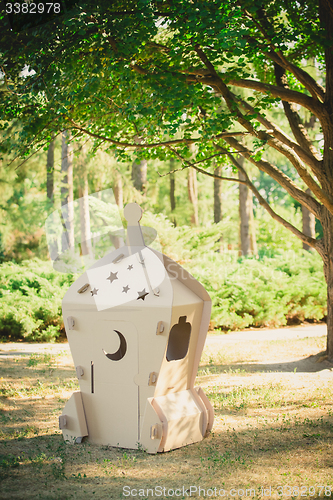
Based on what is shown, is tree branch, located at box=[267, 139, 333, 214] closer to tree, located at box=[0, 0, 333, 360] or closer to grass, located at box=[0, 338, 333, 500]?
tree, located at box=[0, 0, 333, 360]

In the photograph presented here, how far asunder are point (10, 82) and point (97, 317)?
3880mm

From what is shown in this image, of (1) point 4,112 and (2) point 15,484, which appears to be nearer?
(2) point 15,484

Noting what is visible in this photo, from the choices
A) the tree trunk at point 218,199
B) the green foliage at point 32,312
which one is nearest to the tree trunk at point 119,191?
the tree trunk at point 218,199

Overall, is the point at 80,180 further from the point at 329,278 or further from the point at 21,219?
the point at 329,278

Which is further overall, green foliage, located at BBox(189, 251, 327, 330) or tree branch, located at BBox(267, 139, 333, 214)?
green foliage, located at BBox(189, 251, 327, 330)

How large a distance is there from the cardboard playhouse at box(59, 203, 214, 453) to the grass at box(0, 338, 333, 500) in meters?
0.19

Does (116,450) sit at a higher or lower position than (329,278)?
lower

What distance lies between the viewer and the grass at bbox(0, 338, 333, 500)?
316cm

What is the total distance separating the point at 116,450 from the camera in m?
3.96

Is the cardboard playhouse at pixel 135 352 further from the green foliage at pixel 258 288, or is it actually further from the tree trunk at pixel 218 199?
the tree trunk at pixel 218 199

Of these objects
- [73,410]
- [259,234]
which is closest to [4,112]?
[73,410]

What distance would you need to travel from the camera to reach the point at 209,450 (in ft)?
12.8

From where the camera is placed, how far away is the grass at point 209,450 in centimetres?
316

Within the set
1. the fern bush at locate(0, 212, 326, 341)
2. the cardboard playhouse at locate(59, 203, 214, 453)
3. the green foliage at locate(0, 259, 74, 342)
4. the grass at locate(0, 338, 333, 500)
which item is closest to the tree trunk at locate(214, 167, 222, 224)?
the fern bush at locate(0, 212, 326, 341)
